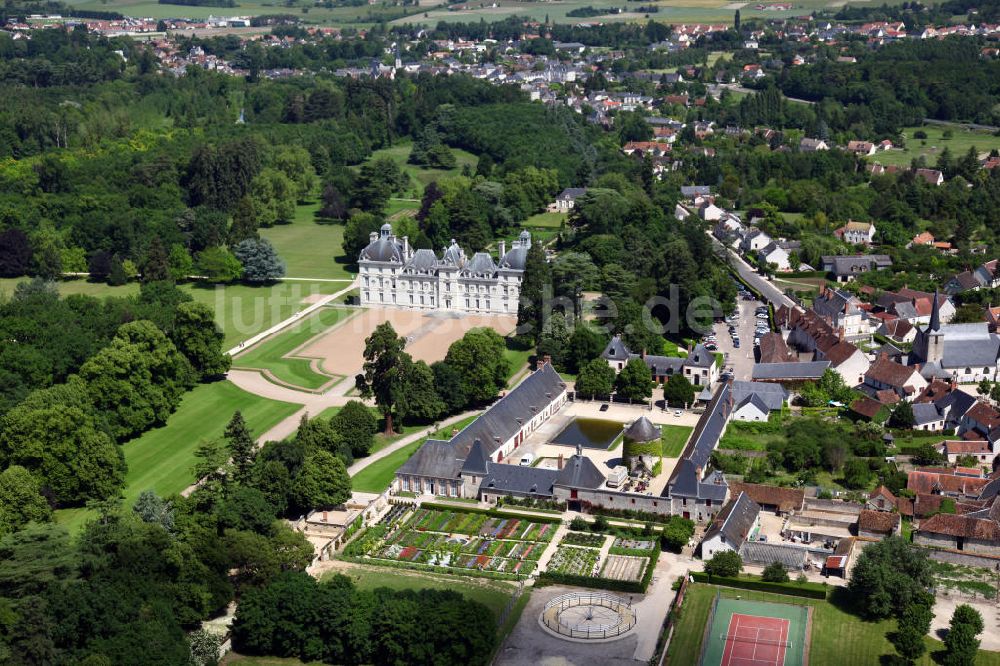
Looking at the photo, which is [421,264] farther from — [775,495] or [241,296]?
[775,495]

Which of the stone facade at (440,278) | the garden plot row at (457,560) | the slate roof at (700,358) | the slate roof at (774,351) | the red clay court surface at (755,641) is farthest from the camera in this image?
the stone facade at (440,278)

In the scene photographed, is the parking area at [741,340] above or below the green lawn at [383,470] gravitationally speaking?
above

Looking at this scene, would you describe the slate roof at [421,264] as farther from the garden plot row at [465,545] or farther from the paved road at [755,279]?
the garden plot row at [465,545]

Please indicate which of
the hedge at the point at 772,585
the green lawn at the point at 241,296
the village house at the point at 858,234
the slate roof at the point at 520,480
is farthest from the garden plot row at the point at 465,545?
the village house at the point at 858,234

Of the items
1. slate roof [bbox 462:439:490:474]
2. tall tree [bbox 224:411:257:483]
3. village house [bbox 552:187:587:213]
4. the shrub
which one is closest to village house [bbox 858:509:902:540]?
the shrub

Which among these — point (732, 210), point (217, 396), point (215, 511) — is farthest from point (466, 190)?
point (215, 511)

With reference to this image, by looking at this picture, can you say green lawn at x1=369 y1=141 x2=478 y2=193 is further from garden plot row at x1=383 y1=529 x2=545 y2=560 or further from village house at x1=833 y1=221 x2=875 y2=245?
garden plot row at x1=383 y1=529 x2=545 y2=560

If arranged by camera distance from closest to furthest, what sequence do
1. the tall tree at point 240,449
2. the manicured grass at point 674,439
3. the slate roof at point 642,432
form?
1. the tall tree at point 240,449
2. the slate roof at point 642,432
3. the manicured grass at point 674,439
